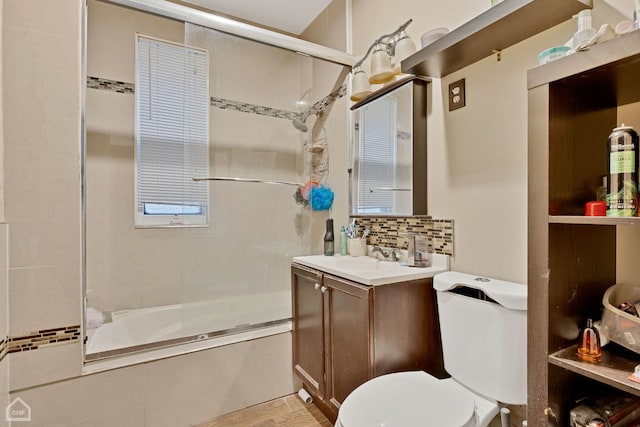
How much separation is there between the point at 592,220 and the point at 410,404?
0.78m

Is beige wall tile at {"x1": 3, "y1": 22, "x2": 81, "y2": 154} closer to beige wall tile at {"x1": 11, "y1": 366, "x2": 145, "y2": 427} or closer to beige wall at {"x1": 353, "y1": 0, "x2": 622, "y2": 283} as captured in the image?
beige wall tile at {"x1": 11, "y1": 366, "x2": 145, "y2": 427}

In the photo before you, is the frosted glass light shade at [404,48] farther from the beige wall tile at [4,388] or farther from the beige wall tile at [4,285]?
the beige wall tile at [4,388]

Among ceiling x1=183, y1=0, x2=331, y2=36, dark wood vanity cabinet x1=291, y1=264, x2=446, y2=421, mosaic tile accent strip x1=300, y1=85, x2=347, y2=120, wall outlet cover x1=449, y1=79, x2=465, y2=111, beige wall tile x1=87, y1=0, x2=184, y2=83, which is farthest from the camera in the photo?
ceiling x1=183, y1=0, x2=331, y2=36

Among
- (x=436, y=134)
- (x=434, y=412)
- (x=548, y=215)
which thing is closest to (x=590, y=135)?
(x=548, y=215)

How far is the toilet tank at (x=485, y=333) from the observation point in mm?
1049

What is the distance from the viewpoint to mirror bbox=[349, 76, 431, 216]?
1612 mm

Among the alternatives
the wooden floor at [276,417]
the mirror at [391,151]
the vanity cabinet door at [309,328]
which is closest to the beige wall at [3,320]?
the wooden floor at [276,417]

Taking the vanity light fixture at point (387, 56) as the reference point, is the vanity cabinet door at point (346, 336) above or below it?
below

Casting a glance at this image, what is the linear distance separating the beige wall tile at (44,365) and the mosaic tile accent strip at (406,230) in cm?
164

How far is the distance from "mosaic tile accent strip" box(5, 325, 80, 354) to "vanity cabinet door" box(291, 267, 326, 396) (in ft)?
3.63

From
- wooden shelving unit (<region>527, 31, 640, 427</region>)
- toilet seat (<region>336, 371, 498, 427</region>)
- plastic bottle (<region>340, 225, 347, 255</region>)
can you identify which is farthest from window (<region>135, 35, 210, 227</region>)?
wooden shelving unit (<region>527, 31, 640, 427</region>)

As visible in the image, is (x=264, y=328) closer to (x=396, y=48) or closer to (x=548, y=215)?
(x=548, y=215)

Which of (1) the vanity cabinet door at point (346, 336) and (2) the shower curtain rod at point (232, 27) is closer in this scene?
(1) the vanity cabinet door at point (346, 336)

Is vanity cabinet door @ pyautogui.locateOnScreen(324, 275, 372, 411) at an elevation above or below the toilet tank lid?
below
